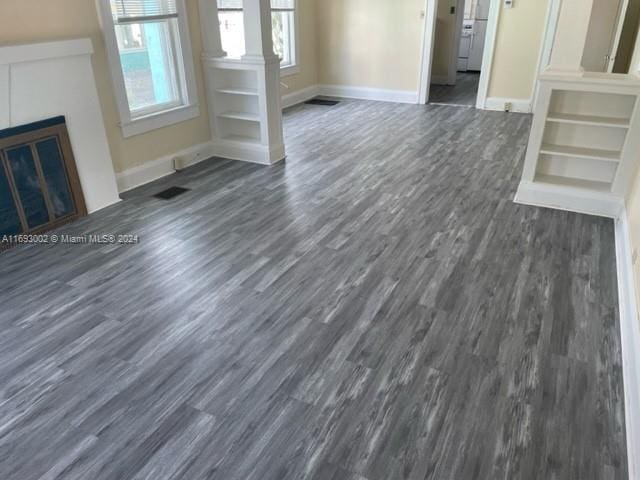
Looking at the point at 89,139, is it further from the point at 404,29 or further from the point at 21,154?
the point at 404,29

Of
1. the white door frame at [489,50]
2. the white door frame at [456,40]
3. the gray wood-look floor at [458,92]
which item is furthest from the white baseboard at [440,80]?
the white door frame at [489,50]

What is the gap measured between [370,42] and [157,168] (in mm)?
4479

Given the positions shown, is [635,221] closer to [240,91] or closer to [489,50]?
[240,91]

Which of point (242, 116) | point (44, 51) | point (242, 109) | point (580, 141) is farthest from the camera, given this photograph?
point (242, 109)

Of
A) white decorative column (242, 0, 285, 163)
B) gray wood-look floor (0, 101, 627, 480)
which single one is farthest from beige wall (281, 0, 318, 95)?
gray wood-look floor (0, 101, 627, 480)

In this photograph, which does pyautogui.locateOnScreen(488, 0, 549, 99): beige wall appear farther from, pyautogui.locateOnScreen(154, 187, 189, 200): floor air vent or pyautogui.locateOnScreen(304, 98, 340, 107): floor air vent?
pyautogui.locateOnScreen(154, 187, 189, 200): floor air vent

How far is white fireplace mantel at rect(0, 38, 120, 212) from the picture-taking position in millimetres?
3230

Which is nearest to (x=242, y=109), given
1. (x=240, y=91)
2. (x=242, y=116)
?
(x=242, y=116)

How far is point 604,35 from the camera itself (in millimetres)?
4859

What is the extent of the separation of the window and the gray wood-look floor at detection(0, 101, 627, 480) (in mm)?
2679

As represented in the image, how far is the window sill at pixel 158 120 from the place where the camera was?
4.22 metres

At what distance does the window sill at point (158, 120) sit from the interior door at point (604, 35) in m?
4.15

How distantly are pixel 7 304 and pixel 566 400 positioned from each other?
3.01 metres

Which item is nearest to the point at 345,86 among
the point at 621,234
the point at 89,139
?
the point at 89,139
